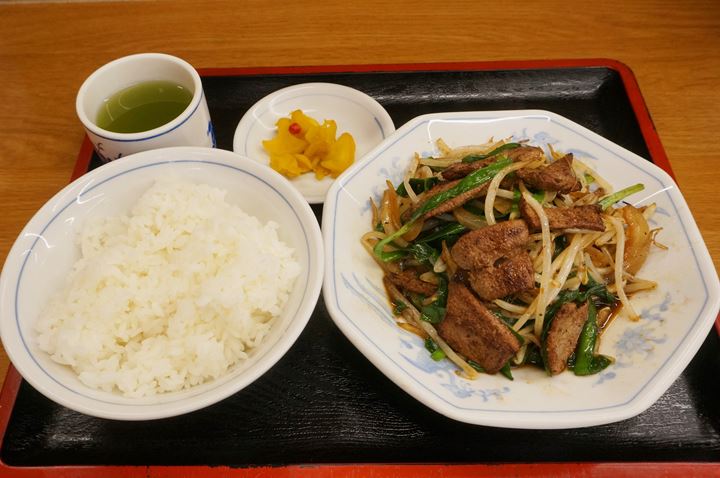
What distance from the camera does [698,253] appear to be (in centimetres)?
186

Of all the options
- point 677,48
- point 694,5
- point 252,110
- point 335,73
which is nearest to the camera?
point 252,110

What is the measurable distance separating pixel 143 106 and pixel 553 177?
185cm

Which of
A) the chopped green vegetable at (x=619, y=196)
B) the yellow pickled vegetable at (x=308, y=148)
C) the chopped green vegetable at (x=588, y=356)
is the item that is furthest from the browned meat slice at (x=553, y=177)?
the yellow pickled vegetable at (x=308, y=148)

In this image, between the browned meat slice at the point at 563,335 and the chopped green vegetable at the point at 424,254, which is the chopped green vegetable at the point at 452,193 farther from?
the browned meat slice at the point at 563,335

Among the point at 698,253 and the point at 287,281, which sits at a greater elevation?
the point at 698,253

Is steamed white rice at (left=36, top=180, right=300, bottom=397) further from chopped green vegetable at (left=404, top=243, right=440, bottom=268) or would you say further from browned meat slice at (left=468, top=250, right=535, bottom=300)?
browned meat slice at (left=468, top=250, right=535, bottom=300)

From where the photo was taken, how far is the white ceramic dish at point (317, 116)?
104 inches

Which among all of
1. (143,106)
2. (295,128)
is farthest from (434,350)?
(143,106)

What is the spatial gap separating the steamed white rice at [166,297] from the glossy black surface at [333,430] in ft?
0.73

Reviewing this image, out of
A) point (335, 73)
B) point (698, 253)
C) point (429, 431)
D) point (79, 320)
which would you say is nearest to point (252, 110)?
point (335, 73)

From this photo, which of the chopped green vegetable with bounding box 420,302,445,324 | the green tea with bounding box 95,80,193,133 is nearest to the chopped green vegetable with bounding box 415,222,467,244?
the chopped green vegetable with bounding box 420,302,445,324

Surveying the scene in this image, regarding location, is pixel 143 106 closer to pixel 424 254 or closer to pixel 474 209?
pixel 424 254

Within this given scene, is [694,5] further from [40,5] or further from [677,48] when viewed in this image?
[40,5]

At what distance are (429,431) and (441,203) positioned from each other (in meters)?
0.81
